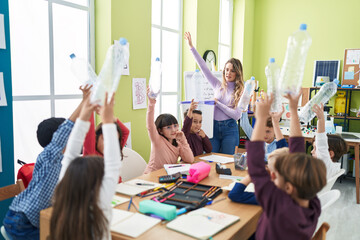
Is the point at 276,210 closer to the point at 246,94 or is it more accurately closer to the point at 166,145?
the point at 166,145

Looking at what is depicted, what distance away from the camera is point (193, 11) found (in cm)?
416

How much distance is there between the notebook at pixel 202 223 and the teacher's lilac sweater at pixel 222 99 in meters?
1.80

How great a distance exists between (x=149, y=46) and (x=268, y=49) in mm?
3257

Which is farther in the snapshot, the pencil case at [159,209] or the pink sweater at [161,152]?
the pink sweater at [161,152]

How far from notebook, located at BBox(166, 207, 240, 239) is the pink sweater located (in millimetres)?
1000

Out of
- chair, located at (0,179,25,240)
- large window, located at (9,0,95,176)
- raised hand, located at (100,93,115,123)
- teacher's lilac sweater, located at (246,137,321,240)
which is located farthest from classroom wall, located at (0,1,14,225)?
teacher's lilac sweater, located at (246,137,321,240)

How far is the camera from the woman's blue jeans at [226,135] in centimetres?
318

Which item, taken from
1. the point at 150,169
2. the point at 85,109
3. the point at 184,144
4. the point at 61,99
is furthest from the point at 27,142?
the point at 85,109

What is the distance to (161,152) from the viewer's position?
2.42 metres

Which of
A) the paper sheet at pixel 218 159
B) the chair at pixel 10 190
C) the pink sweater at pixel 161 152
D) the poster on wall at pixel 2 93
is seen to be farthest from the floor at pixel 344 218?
the poster on wall at pixel 2 93

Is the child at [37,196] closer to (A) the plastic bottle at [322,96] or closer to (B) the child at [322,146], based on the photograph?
(B) the child at [322,146]

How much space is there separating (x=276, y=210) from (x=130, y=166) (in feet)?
4.89

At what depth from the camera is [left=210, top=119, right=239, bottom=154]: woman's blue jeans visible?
3182 mm

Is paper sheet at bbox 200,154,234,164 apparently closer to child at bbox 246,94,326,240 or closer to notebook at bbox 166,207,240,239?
notebook at bbox 166,207,240,239
